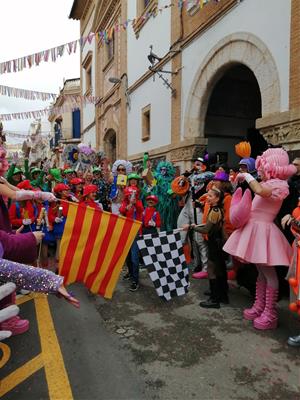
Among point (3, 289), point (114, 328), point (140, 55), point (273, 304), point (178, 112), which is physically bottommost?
point (114, 328)

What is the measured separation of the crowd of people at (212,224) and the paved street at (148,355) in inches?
10.7

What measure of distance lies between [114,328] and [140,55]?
11.2 m

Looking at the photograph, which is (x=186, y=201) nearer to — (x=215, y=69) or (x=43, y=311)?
(x=43, y=311)

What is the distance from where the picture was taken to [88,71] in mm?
21750

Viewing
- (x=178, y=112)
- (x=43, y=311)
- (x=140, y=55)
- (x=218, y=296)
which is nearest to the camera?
(x=43, y=311)

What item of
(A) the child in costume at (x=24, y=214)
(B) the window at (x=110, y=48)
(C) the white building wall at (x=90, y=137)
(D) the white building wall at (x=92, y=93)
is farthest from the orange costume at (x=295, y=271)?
(D) the white building wall at (x=92, y=93)

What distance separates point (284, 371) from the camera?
2697 millimetres

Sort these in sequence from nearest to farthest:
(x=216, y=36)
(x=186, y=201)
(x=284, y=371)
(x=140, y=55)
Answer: (x=284, y=371) → (x=186, y=201) → (x=216, y=36) → (x=140, y=55)

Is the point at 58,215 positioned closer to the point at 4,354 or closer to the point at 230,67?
the point at 4,354

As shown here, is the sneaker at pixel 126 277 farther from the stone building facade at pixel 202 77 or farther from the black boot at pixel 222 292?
the stone building facade at pixel 202 77

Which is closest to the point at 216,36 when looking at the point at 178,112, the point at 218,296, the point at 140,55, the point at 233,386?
the point at 178,112

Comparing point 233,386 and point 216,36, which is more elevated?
point 216,36

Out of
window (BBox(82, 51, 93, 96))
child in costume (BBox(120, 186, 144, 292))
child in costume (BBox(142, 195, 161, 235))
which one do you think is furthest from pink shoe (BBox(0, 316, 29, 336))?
window (BBox(82, 51, 93, 96))

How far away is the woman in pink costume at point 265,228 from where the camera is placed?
131 inches
